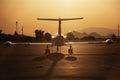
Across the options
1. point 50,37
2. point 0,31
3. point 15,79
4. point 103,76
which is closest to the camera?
point 15,79

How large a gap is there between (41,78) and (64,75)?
6.05 feet

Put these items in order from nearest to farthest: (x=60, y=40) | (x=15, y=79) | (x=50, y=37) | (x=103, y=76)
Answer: (x=15, y=79) → (x=103, y=76) → (x=60, y=40) → (x=50, y=37)

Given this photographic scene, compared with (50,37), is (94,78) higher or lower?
lower

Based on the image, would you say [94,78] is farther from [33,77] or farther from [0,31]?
[0,31]

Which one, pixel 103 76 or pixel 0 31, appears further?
pixel 0 31

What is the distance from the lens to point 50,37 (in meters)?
45.8

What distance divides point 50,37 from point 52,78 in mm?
25931

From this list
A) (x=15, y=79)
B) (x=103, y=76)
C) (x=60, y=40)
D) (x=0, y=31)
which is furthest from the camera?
(x=0, y=31)

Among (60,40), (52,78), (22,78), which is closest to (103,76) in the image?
(52,78)

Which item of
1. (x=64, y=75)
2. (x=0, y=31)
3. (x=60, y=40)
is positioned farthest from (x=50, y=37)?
(x=0, y=31)

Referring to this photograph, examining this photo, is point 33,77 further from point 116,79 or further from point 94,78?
point 116,79

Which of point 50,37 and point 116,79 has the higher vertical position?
point 50,37

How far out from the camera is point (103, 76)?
2109 centimetres

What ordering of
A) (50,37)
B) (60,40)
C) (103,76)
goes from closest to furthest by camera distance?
(103,76) < (60,40) < (50,37)
